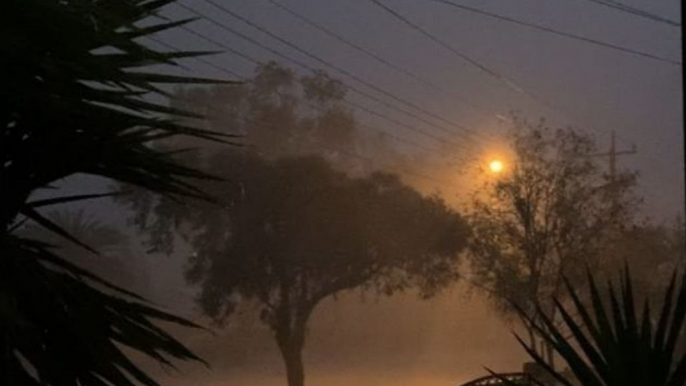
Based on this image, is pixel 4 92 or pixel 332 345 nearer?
pixel 4 92

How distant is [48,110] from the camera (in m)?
3.18

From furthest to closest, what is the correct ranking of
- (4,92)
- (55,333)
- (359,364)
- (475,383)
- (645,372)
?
(359,364), (475,383), (645,372), (55,333), (4,92)

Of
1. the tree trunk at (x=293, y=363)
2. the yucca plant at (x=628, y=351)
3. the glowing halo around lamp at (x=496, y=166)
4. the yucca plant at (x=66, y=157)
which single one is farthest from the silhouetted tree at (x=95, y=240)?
the yucca plant at (x=66, y=157)

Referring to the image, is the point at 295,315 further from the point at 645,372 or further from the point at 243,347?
the point at 645,372

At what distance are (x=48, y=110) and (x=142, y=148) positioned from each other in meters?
0.68

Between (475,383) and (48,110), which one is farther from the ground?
(475,383)

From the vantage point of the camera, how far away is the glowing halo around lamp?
103 feet

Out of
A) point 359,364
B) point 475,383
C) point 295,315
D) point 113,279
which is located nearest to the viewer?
point 475,383

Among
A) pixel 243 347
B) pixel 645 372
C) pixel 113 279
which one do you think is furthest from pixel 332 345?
pixel 645 372

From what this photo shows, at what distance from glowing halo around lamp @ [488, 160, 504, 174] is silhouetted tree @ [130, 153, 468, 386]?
370cm

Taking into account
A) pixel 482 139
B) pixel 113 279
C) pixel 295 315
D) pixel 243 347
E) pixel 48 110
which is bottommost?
pixel 48 110

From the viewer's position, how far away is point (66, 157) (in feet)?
11.4

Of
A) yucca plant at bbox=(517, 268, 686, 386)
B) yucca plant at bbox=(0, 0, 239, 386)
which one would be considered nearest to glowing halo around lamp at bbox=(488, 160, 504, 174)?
yucca plant at bbox=(517, 268, 686, 386)

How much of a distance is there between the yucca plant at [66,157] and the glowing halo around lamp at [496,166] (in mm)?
28147
